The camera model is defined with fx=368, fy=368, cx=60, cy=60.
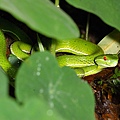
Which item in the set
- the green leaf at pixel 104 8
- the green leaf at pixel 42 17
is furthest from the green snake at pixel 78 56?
the green leaf at pixel 42 17

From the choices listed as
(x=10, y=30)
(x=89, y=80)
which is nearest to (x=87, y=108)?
(x=89, y=80)

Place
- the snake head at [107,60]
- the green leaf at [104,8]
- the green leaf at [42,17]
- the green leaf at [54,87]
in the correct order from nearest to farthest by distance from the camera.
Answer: the green leaf at [42,17], the green leaf at [54,87], the green leaf at [104,8], the snake head at [107,60]

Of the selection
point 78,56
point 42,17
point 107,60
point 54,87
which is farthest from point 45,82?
Answer: point 78,56

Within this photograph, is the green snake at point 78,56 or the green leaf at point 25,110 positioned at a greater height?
the green snake at point 78,56

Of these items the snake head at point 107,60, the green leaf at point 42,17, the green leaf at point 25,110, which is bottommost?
the green leaf at point 25,110

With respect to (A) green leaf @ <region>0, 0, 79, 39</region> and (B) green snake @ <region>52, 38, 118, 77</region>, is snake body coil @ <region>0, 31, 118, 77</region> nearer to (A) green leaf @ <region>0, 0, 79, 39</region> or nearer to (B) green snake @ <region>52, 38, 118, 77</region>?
(B) green snake @ <region>52, 38, 118, 77</region>

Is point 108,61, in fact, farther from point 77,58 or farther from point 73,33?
point 73,33

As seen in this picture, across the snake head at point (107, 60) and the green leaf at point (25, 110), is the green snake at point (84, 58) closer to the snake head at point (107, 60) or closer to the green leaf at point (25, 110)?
the snake head at point (107, 60)
